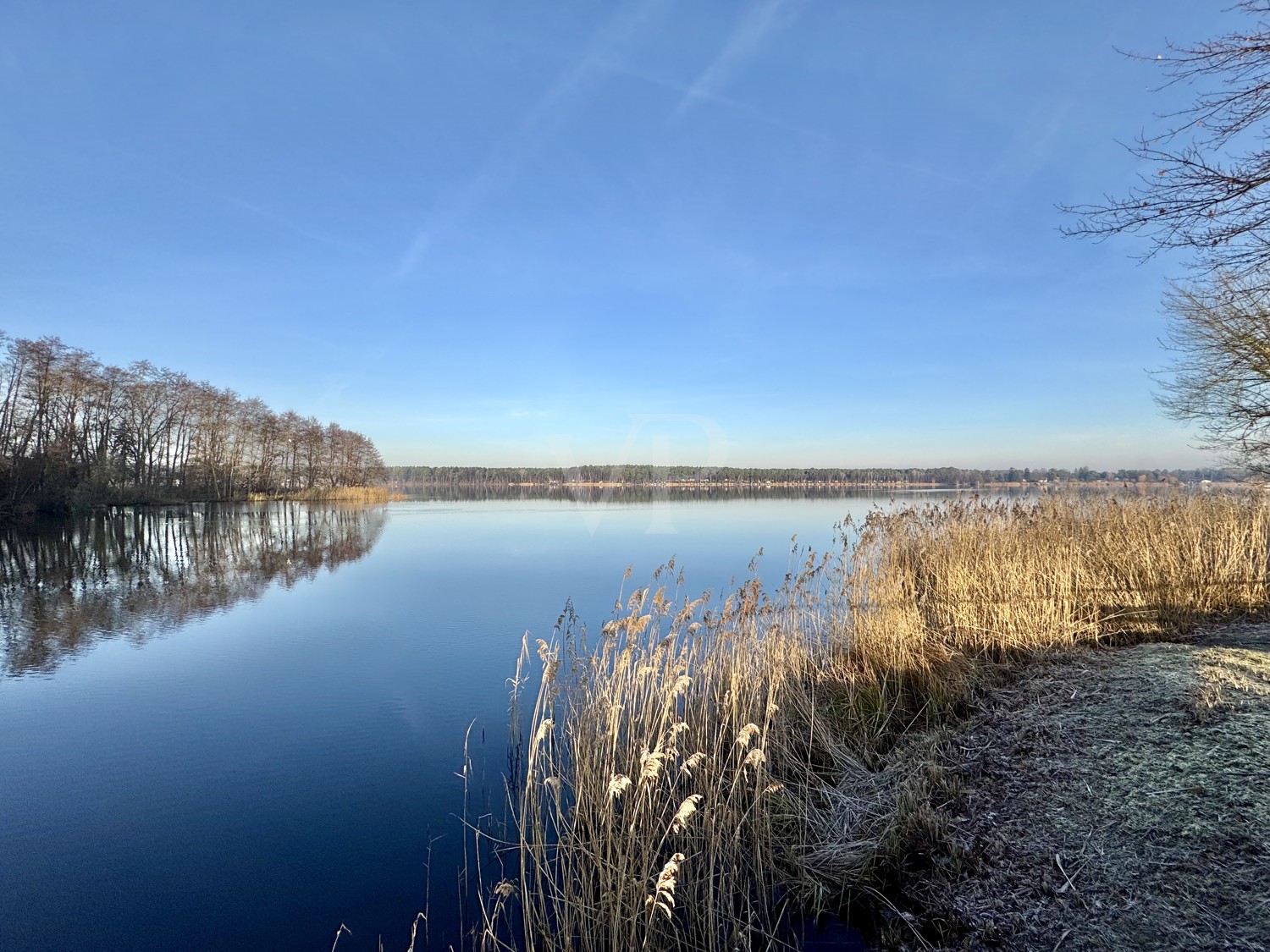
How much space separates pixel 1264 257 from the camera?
197 inches

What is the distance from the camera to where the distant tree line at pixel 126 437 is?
1251 inches

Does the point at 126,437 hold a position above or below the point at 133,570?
above

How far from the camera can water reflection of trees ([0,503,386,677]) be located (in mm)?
9695

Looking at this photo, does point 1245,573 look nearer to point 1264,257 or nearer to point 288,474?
point 1264,257

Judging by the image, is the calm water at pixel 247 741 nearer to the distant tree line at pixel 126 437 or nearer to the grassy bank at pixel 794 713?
the grassy bank at pixel 794 713

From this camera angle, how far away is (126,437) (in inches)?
1556

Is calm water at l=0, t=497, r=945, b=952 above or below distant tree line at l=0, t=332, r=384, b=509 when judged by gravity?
below

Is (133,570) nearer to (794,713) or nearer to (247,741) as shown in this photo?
(247,741)

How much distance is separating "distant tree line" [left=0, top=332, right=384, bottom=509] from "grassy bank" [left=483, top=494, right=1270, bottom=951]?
3725cm

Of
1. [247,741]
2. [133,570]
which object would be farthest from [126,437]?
[247,741]

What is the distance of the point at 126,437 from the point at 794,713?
4856 centimetres

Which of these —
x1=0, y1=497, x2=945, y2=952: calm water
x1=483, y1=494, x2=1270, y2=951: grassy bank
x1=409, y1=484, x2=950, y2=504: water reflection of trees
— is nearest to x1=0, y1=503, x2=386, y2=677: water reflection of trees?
x1=0, y1=497, x2=945, y2=952: calm water

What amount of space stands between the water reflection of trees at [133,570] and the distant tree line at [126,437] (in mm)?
3343

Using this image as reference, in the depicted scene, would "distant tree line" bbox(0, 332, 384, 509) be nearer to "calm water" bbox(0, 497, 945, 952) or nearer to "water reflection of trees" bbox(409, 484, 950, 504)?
"water reflection of trees" bbox(409, 484, 950, 504)
